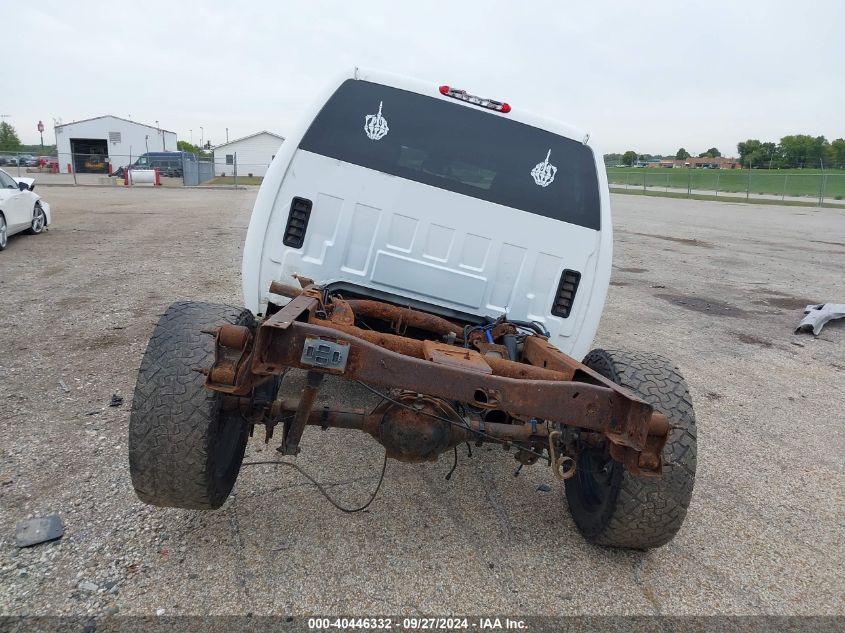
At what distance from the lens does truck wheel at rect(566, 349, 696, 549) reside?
9.61 feet

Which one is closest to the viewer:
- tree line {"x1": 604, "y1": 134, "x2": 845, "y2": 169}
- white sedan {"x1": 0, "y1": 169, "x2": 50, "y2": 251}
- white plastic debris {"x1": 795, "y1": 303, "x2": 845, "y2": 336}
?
white plastic debris {"x1": 795, "y1": 303, "x2": 845, "y2": 336}

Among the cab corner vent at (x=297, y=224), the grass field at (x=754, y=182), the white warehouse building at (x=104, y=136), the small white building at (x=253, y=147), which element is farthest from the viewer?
the small white building at (x=253, y=147)

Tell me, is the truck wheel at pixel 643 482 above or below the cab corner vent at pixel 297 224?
below

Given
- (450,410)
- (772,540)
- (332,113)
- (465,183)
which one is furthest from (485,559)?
(332,113)

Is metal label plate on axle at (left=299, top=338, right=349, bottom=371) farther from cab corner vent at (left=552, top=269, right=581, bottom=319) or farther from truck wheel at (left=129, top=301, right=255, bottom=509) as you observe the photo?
cab corner vent at (left=552, top=269, right=581, bottom=319)

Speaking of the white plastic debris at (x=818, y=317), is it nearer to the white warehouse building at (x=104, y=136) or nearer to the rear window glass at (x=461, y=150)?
the rear window glass at (x=461, y=150)

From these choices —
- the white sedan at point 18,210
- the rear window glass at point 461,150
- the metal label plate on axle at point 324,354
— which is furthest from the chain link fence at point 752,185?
the metal label plate on axle at point 324,354

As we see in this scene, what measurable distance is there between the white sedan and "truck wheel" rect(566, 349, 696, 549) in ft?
37.7

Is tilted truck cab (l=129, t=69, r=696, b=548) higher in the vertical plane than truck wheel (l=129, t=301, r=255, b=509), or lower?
higher

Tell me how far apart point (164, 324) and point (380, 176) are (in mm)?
1630

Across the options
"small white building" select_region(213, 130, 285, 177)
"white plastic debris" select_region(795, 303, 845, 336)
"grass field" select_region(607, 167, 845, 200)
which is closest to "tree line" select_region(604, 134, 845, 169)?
"grass field" select_region(607, 167, 845, 200)

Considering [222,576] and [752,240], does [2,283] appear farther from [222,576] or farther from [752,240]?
[752,240]

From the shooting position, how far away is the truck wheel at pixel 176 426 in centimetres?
271

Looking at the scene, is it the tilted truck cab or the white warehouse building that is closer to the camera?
the tilted truck cab
